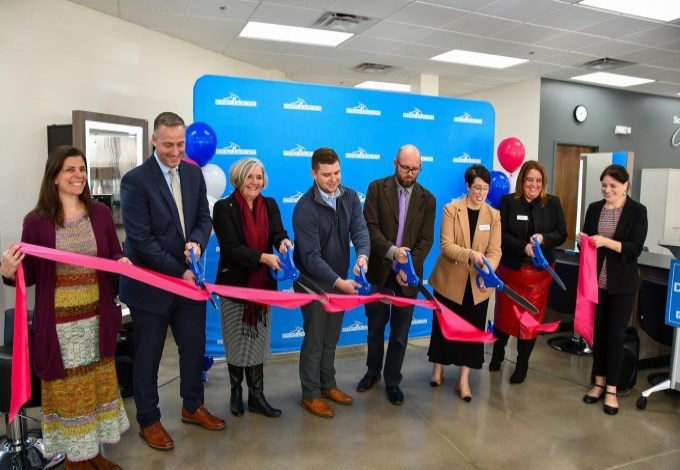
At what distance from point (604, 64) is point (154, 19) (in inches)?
259

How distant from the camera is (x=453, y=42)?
6859 mm

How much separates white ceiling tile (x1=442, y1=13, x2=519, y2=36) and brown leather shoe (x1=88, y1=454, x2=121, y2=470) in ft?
18.1

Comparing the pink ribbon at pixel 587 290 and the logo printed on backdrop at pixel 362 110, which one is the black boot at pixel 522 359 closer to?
the pink ribbon at pixel 587 290

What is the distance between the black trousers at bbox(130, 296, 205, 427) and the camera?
8.23 ft

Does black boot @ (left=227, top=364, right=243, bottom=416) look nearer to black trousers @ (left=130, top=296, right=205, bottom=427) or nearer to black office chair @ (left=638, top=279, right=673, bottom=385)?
black trousers @ (left=130, top=296, right=205, bottom=427)

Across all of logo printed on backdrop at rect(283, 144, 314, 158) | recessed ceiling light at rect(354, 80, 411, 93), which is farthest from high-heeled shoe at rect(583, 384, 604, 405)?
recessed ceiling light at rect(354, 80, 411, 93)

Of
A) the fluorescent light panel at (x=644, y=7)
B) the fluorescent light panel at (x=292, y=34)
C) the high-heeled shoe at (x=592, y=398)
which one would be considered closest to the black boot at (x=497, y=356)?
the high-heeled shoe at (x=592, y=398)

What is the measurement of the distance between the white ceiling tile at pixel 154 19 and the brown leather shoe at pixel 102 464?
4.89 meters

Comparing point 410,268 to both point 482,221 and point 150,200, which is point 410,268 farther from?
point 150,200

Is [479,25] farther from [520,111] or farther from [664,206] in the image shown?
[664,206]

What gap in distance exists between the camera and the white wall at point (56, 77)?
4500 mm

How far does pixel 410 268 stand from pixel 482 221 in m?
0.63

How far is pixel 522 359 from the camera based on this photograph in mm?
3650

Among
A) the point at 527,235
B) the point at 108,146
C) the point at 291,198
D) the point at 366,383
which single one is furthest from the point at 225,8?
the point at 366,383
